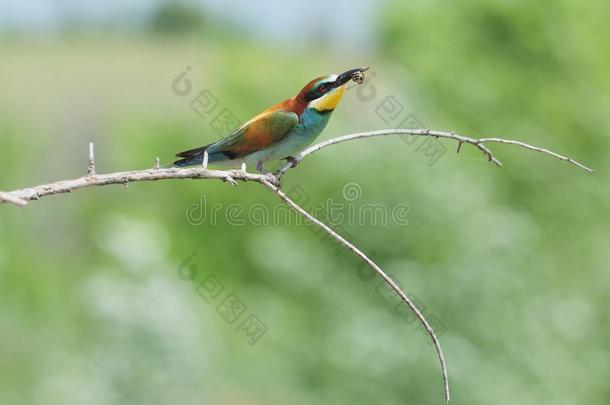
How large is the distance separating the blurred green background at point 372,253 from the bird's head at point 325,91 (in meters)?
2.78

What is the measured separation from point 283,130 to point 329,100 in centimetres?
20

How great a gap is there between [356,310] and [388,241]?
0.73 m

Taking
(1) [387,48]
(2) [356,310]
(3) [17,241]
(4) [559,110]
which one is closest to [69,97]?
(1) [387,48]

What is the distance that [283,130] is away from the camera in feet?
10.00

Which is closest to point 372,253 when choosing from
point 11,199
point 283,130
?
point 283,130

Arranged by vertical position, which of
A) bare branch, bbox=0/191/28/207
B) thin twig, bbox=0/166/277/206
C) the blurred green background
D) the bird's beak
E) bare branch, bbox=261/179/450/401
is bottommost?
bare branch, bbox=0/191/28/207

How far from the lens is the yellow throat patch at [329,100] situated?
9.61ft

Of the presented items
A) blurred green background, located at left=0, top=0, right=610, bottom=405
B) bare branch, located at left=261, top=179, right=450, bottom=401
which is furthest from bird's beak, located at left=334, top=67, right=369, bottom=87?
blurred green background, located at left=0, top=0, right=610, bottom=405

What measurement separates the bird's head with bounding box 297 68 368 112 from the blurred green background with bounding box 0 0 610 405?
2.78m

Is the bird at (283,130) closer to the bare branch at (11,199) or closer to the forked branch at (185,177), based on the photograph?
the forked branch at (185,177)

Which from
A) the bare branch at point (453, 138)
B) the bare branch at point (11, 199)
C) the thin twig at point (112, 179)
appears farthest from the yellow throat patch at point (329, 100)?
the bare branch at point (11, 199)

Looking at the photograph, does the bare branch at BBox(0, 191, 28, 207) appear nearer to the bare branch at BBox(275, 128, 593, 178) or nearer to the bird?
the bare branch at BBox(275, 128, 593, 178)

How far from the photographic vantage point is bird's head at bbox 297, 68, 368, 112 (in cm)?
293

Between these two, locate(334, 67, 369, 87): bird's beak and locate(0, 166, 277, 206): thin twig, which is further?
Answer: locate(334, 67, 369, 87): bird's beak
